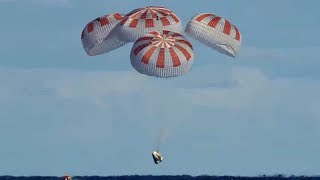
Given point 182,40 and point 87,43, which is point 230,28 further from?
point 87,43

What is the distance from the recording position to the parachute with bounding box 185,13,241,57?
6094 centimetres

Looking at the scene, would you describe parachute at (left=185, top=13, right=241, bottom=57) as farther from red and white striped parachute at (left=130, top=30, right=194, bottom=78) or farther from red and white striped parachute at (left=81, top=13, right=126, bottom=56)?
red and white striped parachute at (left=81, top=13, right=126, bottom=56)

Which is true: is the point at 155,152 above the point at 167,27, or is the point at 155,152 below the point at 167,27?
below

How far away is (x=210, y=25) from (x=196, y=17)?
0.93m

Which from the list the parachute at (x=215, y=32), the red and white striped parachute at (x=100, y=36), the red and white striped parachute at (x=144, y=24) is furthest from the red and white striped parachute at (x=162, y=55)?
the red and white striped parachute at (x=100, y=36)

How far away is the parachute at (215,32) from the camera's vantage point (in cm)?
6094

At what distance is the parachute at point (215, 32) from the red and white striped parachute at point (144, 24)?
1001 mm

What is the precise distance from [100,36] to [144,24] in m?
3.03

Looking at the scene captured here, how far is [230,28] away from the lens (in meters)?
62.0

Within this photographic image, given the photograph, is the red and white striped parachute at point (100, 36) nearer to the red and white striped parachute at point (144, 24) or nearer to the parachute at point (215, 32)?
the red and white striped parachute at point (144, 24)

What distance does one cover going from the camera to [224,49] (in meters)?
62.0

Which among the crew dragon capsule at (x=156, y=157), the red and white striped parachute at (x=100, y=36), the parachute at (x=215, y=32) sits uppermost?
the parachute at (x=215, y=32)

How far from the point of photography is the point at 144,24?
60.5 metres

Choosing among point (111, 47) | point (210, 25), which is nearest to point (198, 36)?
point (210, 25)
